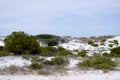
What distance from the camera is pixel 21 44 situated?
18922 millimetres

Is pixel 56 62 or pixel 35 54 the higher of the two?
pixel 35 54

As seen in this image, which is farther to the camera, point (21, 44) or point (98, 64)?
point (21, 44)

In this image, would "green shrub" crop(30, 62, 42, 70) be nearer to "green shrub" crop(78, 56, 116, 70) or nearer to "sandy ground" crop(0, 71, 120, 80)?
"sandy ground" crop(0, 71, 120, 80)

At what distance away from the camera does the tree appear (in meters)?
18.8

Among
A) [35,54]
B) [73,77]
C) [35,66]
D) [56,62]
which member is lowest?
[73,77]

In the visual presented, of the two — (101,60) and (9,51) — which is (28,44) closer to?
(9,51)

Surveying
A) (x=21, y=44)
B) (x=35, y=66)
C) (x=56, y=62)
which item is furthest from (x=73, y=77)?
(x=21, y=44)

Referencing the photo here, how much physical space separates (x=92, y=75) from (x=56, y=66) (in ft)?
8.73

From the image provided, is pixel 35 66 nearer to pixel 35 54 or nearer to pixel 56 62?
pixel 56 62

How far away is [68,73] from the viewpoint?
1473 centimetres

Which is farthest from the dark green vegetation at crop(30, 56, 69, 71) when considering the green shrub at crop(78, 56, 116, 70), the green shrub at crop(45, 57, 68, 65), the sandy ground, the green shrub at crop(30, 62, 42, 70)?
the sandy ground

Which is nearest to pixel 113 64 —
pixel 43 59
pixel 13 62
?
pixel 43 59

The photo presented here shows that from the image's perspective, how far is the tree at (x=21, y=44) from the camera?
61.8 feet

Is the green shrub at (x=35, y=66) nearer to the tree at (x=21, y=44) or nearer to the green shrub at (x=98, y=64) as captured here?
the green shrub at (x=98, y=64)
